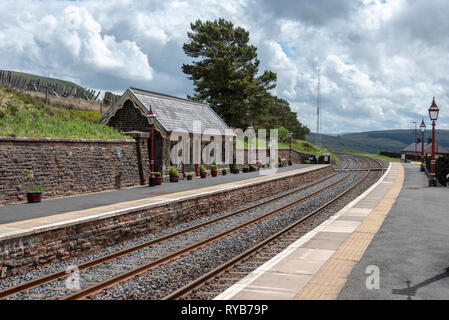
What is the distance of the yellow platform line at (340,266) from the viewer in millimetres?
6699

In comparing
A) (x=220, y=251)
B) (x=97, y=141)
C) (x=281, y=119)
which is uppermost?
(x=281, y=119)

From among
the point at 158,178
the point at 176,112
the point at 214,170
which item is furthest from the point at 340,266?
the point at 214,170

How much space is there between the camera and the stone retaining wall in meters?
9.48

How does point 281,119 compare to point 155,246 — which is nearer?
point 155,246

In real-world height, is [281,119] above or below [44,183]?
above

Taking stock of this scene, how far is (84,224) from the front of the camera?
11.3 meters

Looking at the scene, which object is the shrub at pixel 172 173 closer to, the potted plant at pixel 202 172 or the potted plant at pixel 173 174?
the potted plant at pixel 173 174

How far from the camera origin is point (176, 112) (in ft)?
95.9

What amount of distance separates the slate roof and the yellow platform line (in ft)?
53.7

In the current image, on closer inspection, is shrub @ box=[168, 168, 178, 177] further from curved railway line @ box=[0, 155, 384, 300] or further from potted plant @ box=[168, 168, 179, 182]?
curved railway line @ box=[0, 155, 384, 300]

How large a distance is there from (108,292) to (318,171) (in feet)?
114
